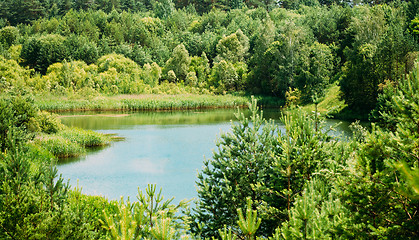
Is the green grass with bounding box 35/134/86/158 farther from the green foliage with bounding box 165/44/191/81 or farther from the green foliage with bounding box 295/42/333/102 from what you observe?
the green foliage with bounding box 165/44/191/81

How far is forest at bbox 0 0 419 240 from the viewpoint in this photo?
4.10 metres

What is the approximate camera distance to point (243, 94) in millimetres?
53844

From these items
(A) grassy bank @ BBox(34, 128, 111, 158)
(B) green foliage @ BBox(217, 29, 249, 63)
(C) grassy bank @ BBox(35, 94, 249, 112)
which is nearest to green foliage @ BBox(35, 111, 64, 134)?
(A) grassy bank @ BBox(34, 128, 111, 158)

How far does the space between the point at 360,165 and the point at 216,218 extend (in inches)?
145

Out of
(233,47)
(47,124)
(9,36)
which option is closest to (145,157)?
(47,124)

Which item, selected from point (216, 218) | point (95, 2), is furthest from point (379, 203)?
point (95, 2)

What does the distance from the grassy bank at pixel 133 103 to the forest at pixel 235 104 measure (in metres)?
0.15

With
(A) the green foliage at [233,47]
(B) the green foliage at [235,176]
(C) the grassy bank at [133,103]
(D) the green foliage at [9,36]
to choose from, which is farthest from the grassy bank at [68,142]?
(D) the green foliage at [9,36]

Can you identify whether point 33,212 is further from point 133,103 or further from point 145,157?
point 133,103

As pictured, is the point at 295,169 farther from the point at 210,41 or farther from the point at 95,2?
the point at 95,2

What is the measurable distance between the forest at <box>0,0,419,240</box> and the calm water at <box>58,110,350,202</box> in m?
1.09

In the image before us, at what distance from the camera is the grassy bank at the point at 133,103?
133 feet

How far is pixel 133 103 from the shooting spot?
141 ft

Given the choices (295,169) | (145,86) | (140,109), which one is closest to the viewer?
(295,169)
